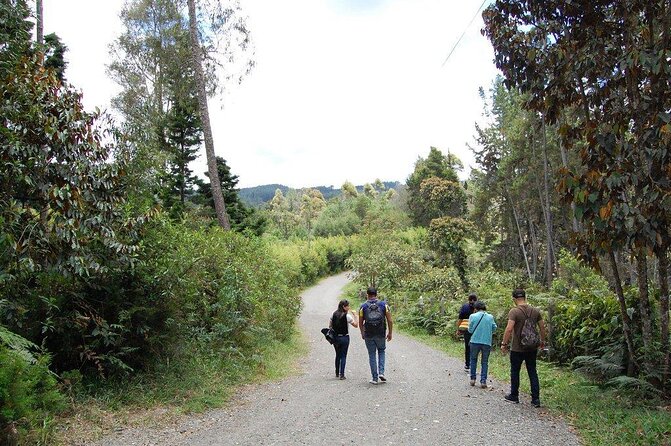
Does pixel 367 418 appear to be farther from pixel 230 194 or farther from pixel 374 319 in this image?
pixel 230 194

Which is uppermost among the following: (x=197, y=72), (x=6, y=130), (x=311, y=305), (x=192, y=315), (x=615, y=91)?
(x=197, y=72)

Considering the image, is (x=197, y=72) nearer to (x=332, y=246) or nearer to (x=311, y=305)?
(x=311, y=305)

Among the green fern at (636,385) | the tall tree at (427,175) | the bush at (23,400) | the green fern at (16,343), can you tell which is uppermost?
the tall tree at (427,175)

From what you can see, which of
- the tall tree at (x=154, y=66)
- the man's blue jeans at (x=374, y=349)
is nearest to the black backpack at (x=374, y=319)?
the man's blue jeans at (x=374, y=349)

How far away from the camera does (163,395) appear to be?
23.6 ft

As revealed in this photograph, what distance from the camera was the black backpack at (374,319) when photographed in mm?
8562

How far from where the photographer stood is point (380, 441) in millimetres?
5438

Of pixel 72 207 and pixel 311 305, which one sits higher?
pixel 72 207

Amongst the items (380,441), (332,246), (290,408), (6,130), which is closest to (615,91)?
(380,441)

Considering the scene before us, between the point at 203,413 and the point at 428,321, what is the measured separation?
1231 centimetres

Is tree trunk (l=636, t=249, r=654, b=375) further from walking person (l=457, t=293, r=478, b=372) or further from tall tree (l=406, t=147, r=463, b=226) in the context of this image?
tall tree (l=406, t=147, r=463, b=226)

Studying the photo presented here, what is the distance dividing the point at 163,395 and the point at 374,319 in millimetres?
3651

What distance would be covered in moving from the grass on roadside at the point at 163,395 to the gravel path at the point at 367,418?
273 mm

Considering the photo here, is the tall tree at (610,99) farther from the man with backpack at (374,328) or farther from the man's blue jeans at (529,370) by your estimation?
the man with backpack at (374,328)
